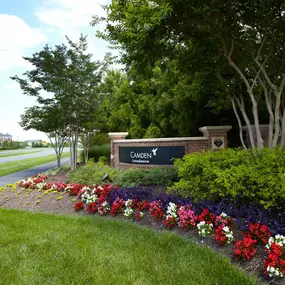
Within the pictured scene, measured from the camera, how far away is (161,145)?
29.5 feet

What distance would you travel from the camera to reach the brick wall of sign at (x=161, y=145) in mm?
8461

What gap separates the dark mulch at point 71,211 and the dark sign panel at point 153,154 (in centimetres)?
303

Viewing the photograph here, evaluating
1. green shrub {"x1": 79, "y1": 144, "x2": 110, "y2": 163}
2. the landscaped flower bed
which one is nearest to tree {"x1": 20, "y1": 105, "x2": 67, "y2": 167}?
green shrub {"x1": 79, "y1": 144, "x2": 110, "y2": 163}

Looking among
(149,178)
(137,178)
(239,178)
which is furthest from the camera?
(137,178)

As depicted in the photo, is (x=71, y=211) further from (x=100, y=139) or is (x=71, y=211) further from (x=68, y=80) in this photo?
(x=100, y=139)

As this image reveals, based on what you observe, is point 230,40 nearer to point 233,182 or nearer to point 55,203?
point 233,182

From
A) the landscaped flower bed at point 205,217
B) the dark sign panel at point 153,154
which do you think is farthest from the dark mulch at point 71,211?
the dark sign panel at point 153,154

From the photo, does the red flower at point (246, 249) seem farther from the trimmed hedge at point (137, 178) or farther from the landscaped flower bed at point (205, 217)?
the trimmed hedge at point (137, 178)

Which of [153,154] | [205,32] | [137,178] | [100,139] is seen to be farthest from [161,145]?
[100,139]

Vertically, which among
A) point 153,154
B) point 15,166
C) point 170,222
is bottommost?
point 15,166

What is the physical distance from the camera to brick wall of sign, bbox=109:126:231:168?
8.46 metres

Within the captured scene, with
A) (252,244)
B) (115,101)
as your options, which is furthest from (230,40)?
(115,101)

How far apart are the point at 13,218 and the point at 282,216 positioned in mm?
4370

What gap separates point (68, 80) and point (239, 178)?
9.02 metres
